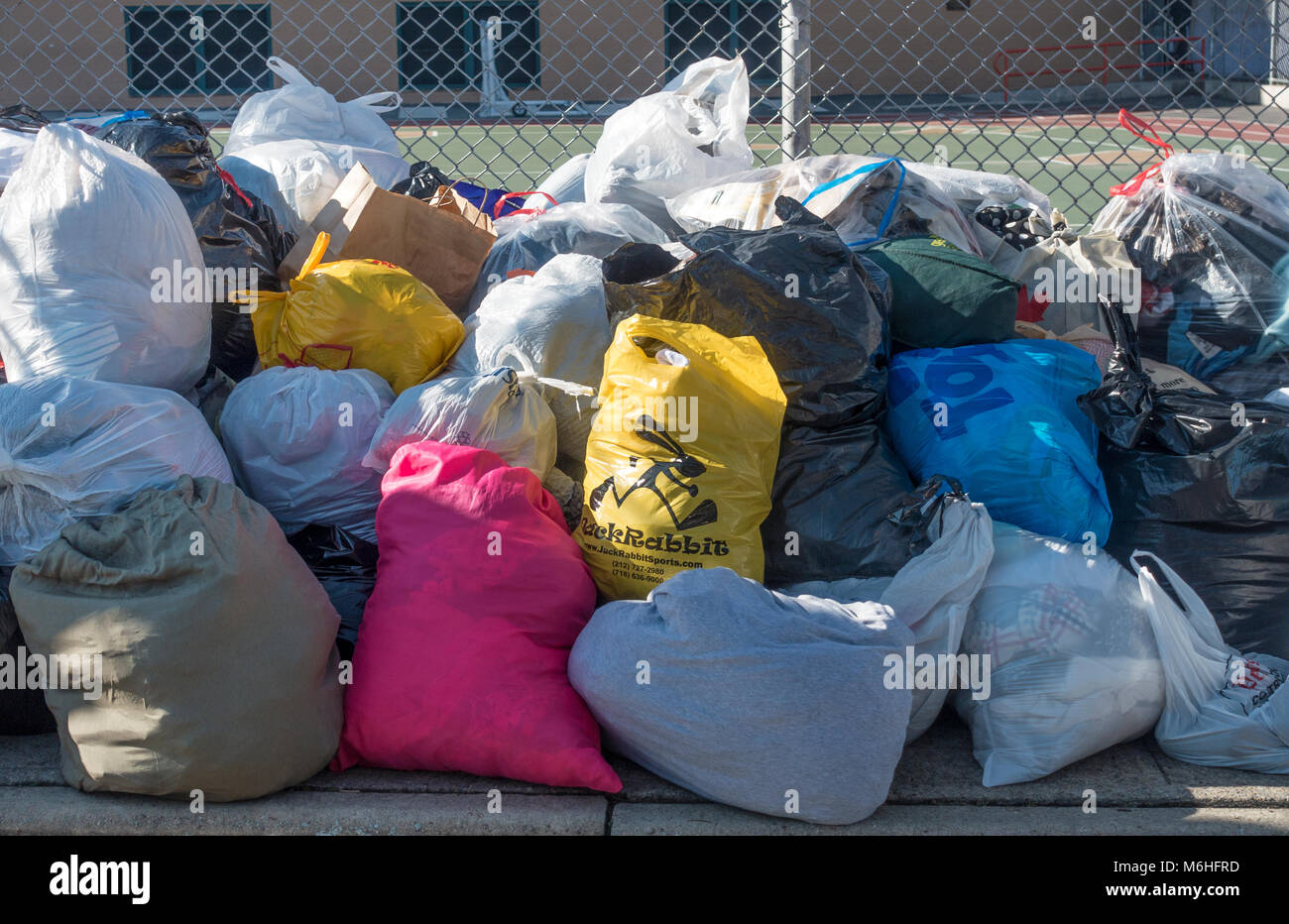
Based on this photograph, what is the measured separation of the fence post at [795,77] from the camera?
3.53 meters

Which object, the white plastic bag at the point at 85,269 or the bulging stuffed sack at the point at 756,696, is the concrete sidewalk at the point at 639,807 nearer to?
the bulging stuffed sack at the point at 756,696

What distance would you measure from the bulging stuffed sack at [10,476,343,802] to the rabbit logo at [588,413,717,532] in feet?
2.25

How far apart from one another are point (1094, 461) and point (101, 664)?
2103mm

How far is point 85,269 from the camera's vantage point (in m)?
2.51

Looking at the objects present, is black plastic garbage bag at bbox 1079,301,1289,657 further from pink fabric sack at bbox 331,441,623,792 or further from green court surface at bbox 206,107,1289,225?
green court surface at bbox 206,107,1289,225

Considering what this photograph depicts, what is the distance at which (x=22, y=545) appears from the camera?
7.44ft

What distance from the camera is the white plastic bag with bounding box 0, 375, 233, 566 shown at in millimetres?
2258

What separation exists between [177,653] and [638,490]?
94 cm

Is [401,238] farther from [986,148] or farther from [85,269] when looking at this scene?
[986,148]

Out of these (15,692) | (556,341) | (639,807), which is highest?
(556,341)

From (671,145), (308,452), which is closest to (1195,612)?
(308,452)

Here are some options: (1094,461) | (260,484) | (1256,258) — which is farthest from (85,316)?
(1256,258)

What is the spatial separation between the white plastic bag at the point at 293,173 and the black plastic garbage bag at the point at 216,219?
276 mm

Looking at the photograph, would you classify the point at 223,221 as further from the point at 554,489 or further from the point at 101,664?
the point at 101,664
